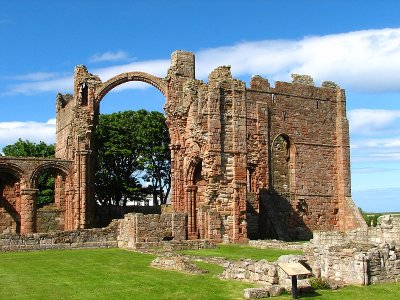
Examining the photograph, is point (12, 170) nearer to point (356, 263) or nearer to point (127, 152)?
point (127, 152)

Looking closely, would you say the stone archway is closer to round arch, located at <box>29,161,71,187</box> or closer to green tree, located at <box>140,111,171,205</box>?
round arch, located at <box>29,161,71,187</box>

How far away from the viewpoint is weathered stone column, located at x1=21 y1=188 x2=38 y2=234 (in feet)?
99.2

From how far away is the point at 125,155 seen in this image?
41.3 m

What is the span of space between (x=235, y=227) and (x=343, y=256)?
1091 centimetres

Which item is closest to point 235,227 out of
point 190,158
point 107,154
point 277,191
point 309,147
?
point 190,158

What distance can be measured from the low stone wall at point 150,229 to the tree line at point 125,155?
19.5 meters

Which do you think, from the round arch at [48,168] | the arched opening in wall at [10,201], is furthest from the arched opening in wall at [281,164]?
the arched opening in wall at [10,201]

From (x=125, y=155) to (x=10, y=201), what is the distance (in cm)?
1039

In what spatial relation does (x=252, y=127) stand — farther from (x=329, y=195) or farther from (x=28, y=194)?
(x=28, y=194)

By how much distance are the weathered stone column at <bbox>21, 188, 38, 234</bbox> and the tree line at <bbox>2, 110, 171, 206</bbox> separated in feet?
31.0

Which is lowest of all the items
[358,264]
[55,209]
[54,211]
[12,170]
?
[358,264]

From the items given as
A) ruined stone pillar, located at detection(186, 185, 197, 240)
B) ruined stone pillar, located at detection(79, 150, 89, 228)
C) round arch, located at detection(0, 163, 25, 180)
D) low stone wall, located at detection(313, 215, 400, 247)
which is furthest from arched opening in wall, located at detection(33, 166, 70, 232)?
low stone wall, located at detection(313, 215, 400, 247)

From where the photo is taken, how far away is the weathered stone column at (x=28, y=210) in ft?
99.2

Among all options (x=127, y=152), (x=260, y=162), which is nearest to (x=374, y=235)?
(x=260, y=162)
